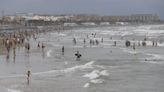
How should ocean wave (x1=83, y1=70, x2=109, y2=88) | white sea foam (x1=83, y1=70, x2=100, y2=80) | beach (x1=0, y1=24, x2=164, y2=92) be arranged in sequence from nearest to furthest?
beach (x1=0, y1=24, x2=164, y2=92), ocean wave (x1=83, y1=70, x2=109, y2=88), white sea foam (x1=83, y1=70, x2=100, y2=80)

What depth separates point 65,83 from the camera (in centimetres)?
3080

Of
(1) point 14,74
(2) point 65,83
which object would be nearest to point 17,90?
(2) point 65,83

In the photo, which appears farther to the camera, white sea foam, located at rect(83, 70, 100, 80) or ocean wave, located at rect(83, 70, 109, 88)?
white sea foam, located at rect(83, 70, 100, 80)

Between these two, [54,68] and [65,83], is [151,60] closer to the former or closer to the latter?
[54,68]

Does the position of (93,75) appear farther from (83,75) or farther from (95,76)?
(83,75)

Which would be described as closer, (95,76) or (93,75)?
(95,76)

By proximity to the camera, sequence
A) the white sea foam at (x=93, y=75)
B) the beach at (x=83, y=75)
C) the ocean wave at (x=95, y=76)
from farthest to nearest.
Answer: the white sea foam at (x=93, y=75) → the ocean wave at (x=95, y=76) → the beach at (x=83, y=75)

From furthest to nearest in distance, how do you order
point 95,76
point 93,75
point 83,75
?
point 93,75
point 83,75
point 95,76

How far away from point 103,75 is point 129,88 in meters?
6.55

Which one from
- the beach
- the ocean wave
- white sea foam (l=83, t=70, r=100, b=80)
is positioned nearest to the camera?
the beach

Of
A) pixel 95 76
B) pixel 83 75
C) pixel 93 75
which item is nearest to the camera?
pixel 95 76

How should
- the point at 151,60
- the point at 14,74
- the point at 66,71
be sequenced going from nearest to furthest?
1. the point at 14,74
2. the point at 66,71
3. the point at 151,60

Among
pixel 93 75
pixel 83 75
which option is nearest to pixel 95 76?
pixel 93 75

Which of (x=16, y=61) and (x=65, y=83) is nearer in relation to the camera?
(x=65, y=83)
